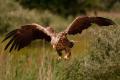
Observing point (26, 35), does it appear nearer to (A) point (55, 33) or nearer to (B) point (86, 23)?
(A) point (55, 33)

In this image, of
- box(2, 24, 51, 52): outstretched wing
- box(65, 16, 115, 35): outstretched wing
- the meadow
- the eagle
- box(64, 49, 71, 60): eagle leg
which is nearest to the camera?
the meadow

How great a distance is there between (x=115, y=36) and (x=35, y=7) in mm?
30672

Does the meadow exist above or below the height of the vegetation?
below

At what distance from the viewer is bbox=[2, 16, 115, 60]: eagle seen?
1450 centimetres

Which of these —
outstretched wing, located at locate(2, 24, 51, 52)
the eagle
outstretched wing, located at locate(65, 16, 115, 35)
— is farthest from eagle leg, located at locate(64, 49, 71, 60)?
outstretched wing, located at locate(2, 24, 51, 52)

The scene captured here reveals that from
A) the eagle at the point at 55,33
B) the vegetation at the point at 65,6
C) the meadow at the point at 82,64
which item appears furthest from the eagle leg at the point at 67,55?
the vegetation at the point at 65,6

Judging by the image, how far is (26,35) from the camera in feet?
51.4

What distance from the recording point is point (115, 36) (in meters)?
13.6

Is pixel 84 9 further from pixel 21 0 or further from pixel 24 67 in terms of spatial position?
pixel 24 67

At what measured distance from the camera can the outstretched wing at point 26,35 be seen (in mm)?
15156

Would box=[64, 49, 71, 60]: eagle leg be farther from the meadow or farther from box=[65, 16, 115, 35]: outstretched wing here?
box=[65, 16, 115, 35]: outstretched wing

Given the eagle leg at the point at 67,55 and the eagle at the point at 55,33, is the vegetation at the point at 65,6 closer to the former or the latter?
the eagle at the point at 55,33

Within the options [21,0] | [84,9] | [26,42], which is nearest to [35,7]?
[21,0]

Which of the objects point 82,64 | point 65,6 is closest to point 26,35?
point 82,64
